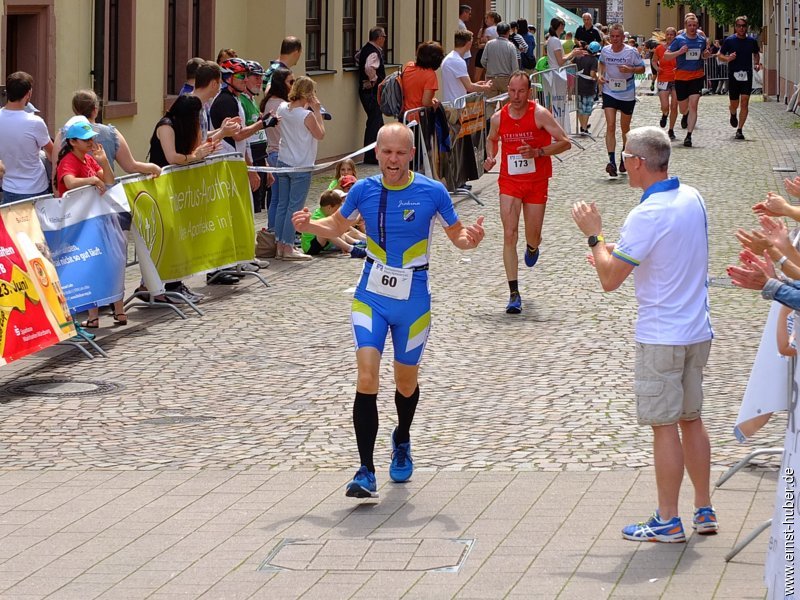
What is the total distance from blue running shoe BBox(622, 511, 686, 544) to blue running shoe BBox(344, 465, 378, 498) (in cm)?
136

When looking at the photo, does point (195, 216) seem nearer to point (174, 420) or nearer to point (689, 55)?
point (174, 420)

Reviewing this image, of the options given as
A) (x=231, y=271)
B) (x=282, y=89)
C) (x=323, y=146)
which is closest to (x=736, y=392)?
(x=231, y=271)

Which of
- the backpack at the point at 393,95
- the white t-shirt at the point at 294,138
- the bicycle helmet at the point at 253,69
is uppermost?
the bicycle helmet at the point at 253,69

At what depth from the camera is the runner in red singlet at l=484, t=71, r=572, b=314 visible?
13.8m

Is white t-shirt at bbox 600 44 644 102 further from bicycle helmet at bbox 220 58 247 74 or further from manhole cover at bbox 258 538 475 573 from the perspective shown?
manhole cover at bbox 258 538 475 573

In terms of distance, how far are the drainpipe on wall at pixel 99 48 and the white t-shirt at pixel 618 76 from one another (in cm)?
801

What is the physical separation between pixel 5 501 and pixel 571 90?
28.8 metres

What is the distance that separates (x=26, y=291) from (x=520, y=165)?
4.53 meters

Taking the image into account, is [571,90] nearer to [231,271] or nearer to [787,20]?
[787,20]

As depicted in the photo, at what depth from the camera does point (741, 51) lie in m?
31.2

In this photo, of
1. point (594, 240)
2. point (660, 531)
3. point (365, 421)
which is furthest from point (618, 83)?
point (660, 531)

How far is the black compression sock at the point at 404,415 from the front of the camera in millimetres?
8281

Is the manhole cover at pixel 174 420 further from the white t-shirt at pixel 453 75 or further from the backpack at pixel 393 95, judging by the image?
the white t-shirt at pixel 453 75

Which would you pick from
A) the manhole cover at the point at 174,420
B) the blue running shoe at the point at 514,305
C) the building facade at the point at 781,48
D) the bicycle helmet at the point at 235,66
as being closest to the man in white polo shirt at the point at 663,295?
the manhole cover at the point at 174,420
